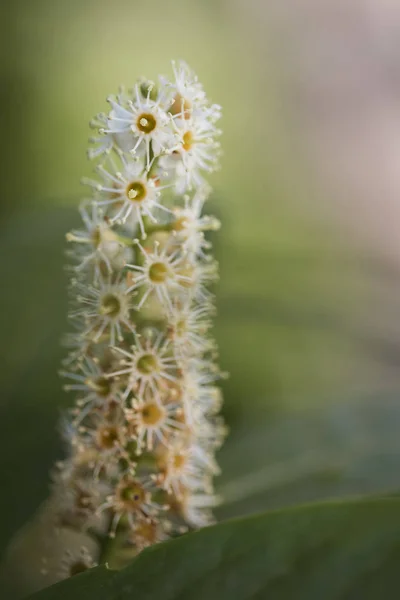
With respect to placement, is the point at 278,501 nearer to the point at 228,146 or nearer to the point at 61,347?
the point at 61,347

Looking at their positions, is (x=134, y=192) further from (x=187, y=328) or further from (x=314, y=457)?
(x=314, y=457)

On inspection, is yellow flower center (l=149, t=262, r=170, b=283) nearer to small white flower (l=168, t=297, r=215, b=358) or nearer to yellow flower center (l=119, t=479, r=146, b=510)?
small white flower (l=168, t=297, r=215, b=358)

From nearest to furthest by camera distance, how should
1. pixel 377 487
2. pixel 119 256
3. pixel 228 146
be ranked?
1. pixel 119 256
2. pixel 377 487
3. pixel 228 146

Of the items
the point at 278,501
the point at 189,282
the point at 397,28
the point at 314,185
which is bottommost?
the point at 278,501

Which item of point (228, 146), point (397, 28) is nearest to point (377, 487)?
point (228, 146)

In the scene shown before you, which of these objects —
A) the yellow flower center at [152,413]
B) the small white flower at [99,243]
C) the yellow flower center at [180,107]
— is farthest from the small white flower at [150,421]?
the yellow flower center at [180,107]

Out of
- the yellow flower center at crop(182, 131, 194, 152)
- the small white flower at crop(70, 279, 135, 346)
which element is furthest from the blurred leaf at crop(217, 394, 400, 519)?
the yellow flower center at crop(182, 131, 194, 152)
